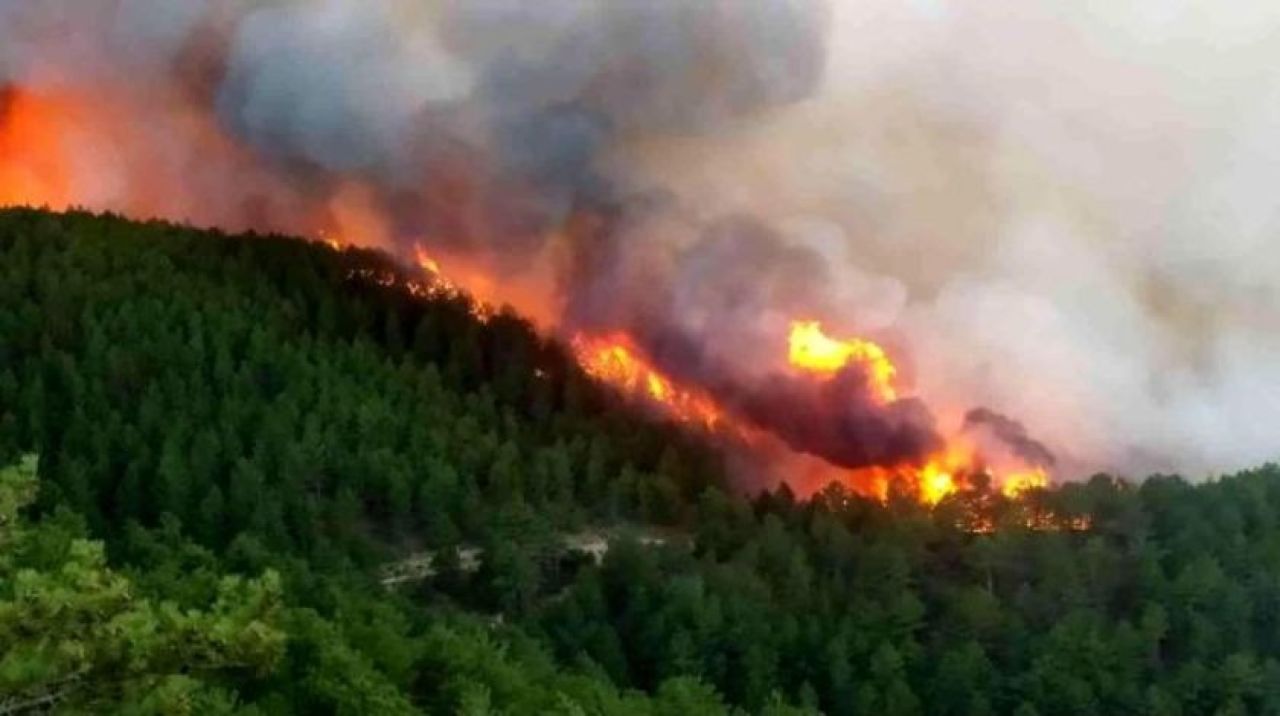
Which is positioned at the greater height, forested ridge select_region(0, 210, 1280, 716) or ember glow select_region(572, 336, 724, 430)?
ember glow select_region(572, 336, 724, 430)

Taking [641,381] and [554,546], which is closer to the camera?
[554,546]

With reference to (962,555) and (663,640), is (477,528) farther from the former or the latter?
(962,555)

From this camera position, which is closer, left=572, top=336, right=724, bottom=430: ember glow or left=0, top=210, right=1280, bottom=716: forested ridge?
left=0, top=210, right=1280, bottom=716: forested ridge

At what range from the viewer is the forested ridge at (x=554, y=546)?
73.6ft

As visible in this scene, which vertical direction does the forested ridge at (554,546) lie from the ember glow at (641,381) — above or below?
below

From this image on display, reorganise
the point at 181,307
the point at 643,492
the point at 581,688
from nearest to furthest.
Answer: the point at 581,688, the point at 643,492, the point at 181,307

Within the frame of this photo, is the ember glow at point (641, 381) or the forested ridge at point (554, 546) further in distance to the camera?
the ember glow at point (641, 381)

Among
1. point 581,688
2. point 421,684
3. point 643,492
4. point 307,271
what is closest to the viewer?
point 421,684

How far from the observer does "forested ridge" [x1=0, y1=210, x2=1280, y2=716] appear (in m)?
22.4

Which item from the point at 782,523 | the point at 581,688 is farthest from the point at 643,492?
the point at 581,688

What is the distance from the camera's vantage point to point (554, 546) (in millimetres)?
30469

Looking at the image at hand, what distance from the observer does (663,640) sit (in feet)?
86.5

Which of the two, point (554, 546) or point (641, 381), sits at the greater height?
point (641, 381)

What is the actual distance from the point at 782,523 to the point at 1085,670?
722 cm
